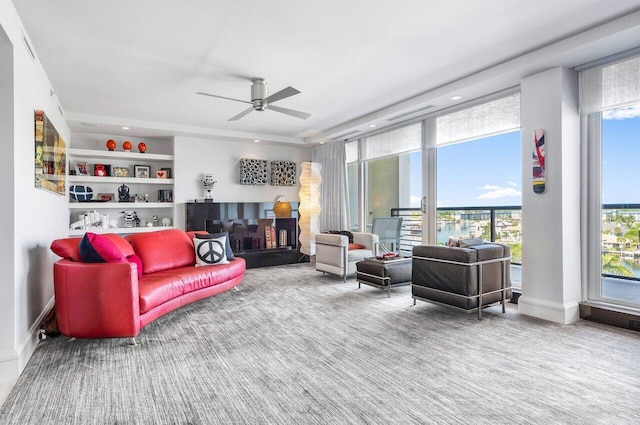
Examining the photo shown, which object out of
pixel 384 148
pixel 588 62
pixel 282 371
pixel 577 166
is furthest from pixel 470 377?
pixel 384 148

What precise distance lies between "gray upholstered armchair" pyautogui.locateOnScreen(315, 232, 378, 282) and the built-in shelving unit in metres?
3.08

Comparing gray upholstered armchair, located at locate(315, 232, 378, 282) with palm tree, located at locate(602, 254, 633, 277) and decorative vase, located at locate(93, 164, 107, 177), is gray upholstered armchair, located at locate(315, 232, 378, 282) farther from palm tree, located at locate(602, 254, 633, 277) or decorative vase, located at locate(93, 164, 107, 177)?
decorative vase, located at locate(93, 164, 107, 177)

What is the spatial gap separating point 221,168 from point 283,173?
52.7 inches

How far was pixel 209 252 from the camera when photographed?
450 centimetres

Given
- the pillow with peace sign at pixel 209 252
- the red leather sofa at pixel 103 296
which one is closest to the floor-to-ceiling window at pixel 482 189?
the pillow with peace sign at pixel 209 252

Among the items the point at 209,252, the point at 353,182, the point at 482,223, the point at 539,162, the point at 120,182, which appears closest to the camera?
the point at 539,162

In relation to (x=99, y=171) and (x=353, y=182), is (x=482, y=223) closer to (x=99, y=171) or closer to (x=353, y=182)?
(x=353, y=182)

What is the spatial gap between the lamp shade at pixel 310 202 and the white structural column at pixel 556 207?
4141 millimetres

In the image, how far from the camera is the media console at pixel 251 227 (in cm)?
671

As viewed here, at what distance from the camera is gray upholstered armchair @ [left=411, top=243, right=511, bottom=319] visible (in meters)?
3.51

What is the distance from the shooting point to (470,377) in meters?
2.33

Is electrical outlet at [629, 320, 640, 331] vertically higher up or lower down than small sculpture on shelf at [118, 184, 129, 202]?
lower down

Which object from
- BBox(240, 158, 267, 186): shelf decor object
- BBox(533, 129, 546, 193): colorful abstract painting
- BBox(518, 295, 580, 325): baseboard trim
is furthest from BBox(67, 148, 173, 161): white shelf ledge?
BBox(518, 295, 580, 325): baseboard trim

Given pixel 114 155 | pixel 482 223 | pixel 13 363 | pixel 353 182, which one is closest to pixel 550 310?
pixel 482 223
